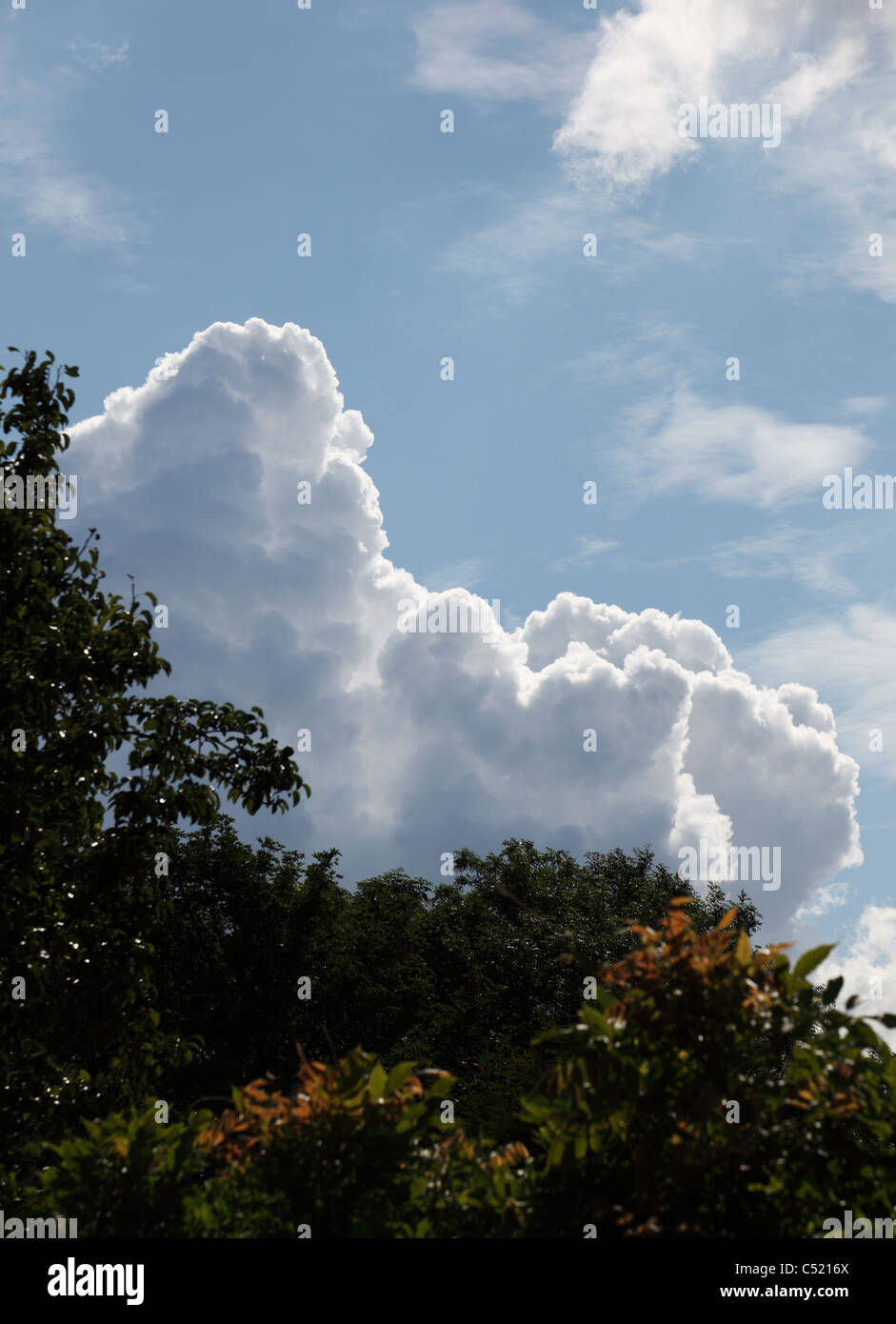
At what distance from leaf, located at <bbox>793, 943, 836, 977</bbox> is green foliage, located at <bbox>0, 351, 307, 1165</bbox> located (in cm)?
693

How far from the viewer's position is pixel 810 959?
13.3ft

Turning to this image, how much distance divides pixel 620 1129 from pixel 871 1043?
954 mm

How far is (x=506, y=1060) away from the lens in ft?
102

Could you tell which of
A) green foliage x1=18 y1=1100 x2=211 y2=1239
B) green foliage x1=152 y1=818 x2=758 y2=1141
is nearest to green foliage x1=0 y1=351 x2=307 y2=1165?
green foliage x1=18 y1=1100 x2=211 y2=1239

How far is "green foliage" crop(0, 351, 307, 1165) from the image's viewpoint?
980cm

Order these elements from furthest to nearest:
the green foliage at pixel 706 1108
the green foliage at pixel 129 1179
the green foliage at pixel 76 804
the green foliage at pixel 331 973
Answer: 1. the green foliage at pixel 331 973
2. the green foliage at pixel 76 804
3. the green foliage at pixel 129 1179
4. the green foliage at pixel 706 1108

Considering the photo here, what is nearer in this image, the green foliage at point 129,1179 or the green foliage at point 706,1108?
the green foliage at point 706,1108

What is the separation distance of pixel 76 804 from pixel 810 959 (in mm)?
8067

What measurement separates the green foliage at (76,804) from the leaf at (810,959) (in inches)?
273

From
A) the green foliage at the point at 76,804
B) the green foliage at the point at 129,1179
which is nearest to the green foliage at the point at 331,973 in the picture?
the green foliage at the point at 76,804

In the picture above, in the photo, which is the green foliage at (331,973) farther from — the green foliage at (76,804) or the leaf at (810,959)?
the leaf at (810,959)

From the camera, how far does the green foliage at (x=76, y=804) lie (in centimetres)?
980

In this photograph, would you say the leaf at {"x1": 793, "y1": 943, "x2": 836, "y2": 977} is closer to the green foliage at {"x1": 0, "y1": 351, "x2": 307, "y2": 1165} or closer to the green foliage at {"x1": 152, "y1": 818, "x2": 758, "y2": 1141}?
the green foliage at {"x1": 0, "y1": 351, "x2": 307, "y2": 1165}
